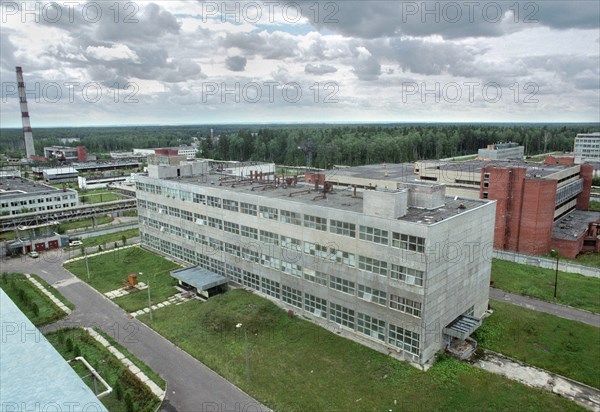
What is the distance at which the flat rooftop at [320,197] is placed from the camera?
32.6m

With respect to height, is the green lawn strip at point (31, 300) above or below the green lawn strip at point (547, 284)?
below

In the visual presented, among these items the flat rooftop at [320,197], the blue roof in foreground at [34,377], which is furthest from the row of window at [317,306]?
the blue roof in foreground at [34,377]

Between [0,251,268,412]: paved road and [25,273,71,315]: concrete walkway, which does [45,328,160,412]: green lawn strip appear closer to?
[0,251,268,412]: paved road

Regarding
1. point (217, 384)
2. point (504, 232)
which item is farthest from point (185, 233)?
point (504, 232)

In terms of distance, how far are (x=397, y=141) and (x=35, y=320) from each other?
13056 cm

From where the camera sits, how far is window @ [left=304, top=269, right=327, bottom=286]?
35.7 meters

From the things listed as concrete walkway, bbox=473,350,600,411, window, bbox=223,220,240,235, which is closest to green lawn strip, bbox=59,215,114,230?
window, bbox=223,220,240,235

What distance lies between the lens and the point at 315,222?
3559 centimetres

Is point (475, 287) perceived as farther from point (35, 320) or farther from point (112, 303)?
point (35, 320)

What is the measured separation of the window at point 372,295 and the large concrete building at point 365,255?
0.26ft

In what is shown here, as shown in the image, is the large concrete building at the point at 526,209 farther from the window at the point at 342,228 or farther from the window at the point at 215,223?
the window at the point at 215,223

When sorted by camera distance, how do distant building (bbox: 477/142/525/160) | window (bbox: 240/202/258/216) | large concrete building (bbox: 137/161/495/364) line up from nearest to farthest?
large concrete building (bbox: 137/161/495/364), window (bbox: 240/202/258/216), distant building (bbox: 477/142/525/160)

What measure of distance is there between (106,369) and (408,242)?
24.0 metres

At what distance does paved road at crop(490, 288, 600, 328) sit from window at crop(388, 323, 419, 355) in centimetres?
1637
